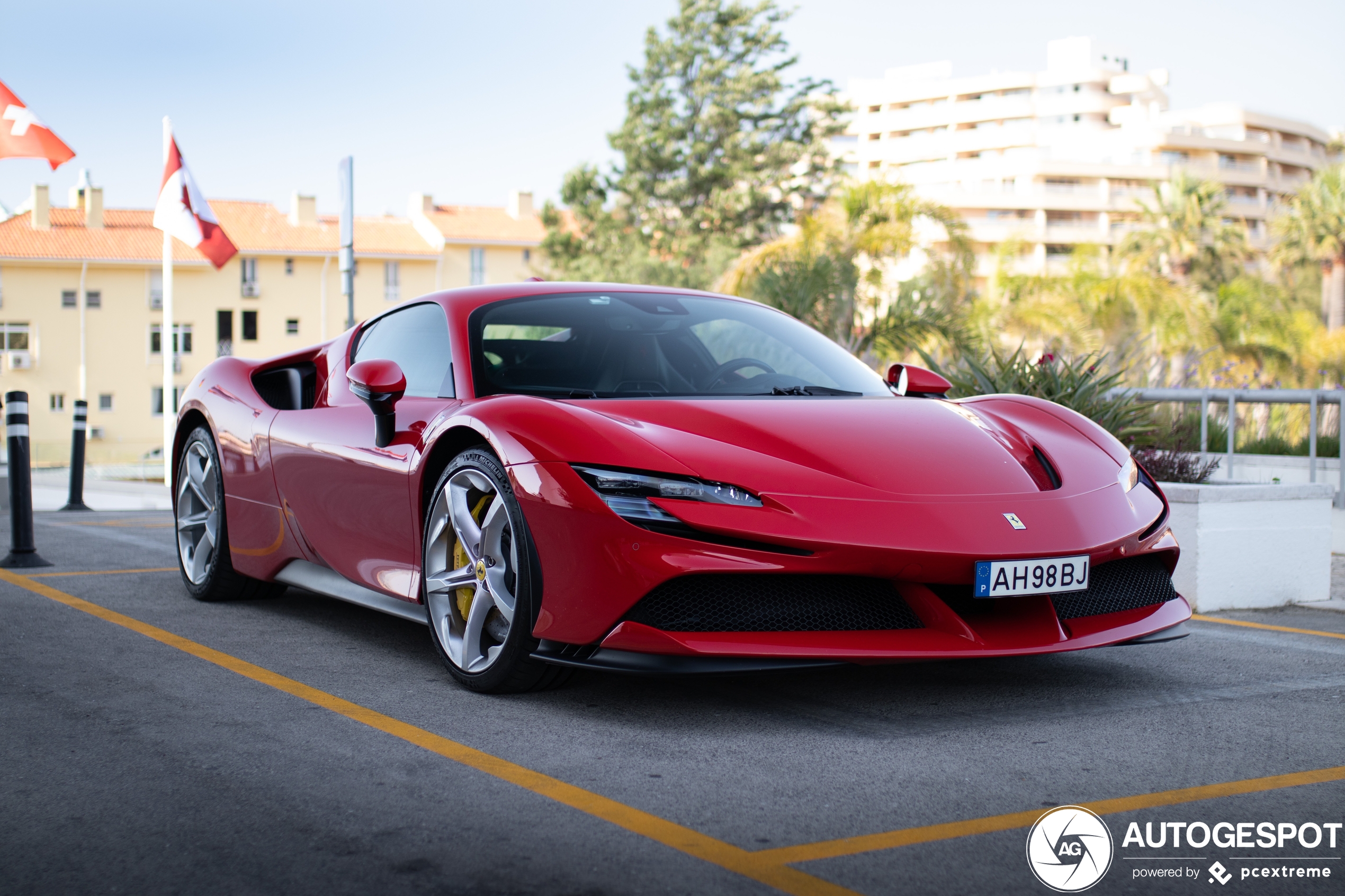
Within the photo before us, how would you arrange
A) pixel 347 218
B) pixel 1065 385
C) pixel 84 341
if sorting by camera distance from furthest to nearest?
pixel 84 341 < pixel 347 218 < pixel 1065 385

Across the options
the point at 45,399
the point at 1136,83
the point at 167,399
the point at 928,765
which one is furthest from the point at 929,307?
the point at 1136,83

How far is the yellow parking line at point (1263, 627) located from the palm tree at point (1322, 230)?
4341 centimetres

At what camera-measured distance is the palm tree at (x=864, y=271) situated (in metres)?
16.2

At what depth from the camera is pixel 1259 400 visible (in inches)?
394

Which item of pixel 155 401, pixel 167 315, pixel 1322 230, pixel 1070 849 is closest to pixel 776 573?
pixel 1070 849

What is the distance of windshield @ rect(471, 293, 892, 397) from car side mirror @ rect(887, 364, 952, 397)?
0.10 m

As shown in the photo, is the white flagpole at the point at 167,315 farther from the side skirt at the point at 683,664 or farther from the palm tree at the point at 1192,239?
the palm tree at the point at 1192,239

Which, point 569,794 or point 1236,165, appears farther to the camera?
point 1236,165

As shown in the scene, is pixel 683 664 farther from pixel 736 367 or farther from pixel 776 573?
pixel 736 367

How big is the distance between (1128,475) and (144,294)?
206 feet

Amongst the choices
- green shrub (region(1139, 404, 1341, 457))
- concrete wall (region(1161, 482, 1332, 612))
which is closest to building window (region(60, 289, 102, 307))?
green shrub (region(1139, 404, 1341, 457))

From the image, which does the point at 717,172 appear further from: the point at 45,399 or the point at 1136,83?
the point at 1136,83

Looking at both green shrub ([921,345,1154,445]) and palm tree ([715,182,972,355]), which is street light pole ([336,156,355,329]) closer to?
palm tree ([715,182,972,355])

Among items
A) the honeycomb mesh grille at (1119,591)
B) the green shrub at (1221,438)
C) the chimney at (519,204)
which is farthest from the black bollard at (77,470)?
the chimney at (519,204)
